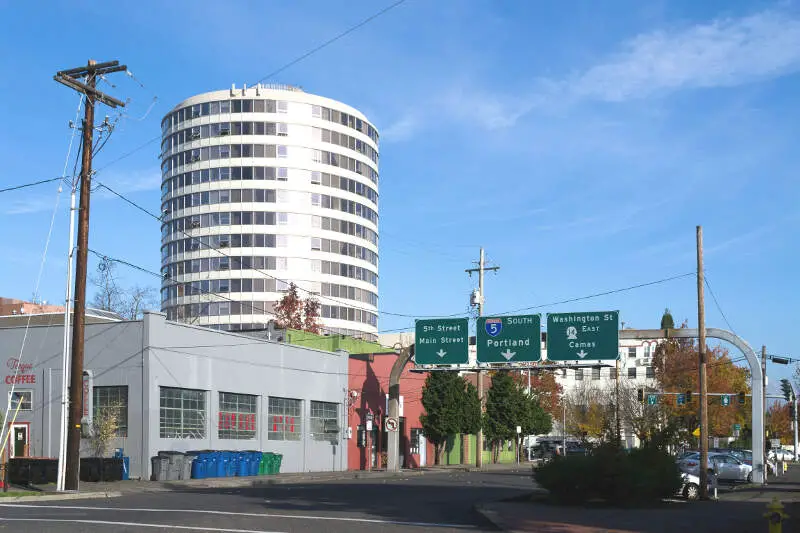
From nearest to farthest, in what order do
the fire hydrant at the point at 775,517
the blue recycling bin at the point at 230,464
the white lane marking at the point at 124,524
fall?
1. the fire hydrant at the point at 775,517
2. the white lane marking at the point at 124,524
3. the blue recycling bin at the point at 230,464

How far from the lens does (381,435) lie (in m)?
58.5

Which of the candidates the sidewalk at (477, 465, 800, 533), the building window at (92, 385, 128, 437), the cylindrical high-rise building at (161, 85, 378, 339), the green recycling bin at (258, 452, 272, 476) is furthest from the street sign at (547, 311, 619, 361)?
the cylindrical high-rise building at (161, 85, 378, 339)

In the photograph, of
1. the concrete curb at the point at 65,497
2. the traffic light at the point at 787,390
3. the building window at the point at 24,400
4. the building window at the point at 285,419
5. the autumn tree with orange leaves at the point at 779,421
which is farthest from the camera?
the autumn tree with orange leaves at the point at 779,421

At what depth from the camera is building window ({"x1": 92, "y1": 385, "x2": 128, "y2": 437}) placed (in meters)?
39.0

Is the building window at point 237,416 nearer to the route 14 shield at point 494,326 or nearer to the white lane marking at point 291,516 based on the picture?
the route 14 shield at point 494,326

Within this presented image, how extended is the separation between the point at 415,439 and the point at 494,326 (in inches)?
841

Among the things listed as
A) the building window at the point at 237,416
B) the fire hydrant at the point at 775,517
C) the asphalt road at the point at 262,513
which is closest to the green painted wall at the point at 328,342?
the building window at the point at 237,416

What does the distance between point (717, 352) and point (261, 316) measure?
48.9m

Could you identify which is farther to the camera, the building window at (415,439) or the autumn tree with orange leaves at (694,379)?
the autumn tree with orange leaves at (694,379)

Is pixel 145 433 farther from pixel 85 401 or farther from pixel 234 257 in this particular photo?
pixel 234 257

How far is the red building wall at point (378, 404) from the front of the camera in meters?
55.2

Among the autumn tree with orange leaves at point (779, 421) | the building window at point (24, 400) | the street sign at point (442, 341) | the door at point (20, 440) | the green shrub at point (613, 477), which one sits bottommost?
the autumn tree with orange leaves at point (779, 421)

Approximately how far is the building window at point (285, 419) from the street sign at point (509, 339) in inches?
408

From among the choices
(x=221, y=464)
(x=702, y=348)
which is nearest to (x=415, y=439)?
(x=221, y=464)
